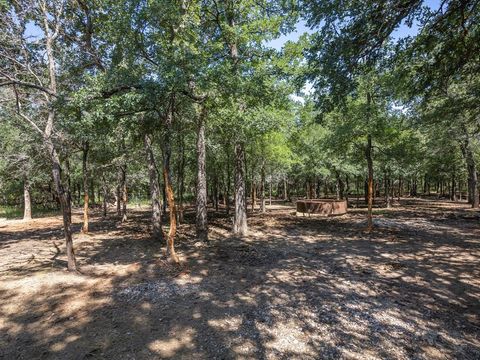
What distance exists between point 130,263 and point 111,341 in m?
4.91

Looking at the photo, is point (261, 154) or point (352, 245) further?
point (261, 154)

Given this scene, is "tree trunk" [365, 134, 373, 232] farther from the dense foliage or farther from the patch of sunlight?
the patch of sunlight

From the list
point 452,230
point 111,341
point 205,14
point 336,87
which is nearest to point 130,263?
point 111,341

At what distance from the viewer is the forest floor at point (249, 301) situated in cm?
449

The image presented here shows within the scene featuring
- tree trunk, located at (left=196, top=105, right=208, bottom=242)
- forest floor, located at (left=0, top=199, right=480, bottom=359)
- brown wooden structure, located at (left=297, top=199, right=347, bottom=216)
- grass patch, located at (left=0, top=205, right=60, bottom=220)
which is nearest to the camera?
forest floor, located at (left=0, top=199, right=480, bottom=359)

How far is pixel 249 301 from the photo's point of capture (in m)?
6.17

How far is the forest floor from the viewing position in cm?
449

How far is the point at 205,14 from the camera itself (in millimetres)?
12852

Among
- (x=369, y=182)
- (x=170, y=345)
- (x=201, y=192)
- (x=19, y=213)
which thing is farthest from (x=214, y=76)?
(x=19, y=213)

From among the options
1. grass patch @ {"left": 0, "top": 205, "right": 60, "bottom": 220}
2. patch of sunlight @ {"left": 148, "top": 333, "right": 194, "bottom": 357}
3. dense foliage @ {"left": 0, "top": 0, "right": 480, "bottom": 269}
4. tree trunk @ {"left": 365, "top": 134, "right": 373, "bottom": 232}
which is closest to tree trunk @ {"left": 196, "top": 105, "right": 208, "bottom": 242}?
dense foliage @ {"left": 0, "top": 0, "right": 480, "bottom": 269}

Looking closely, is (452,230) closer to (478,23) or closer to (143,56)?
(478,23)

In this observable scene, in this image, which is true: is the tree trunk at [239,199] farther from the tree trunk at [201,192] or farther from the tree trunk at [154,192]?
the tree trunk at [154,192]

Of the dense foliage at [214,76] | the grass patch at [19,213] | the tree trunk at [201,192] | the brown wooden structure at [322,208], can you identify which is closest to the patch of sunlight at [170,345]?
the dense foliage at [214,76]

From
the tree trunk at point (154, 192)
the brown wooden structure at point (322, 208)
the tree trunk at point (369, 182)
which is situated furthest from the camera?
the brown wooden structure at point (322, 208)
